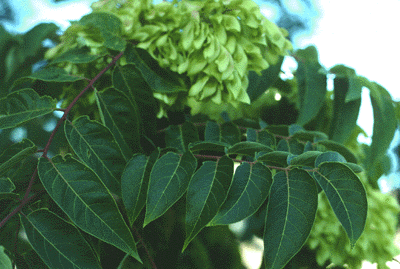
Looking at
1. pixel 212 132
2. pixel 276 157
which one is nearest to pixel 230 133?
pixel 212 132

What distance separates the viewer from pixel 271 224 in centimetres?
22

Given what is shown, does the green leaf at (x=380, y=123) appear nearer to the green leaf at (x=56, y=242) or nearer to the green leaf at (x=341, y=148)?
the green leaf at (x=341, y=148)

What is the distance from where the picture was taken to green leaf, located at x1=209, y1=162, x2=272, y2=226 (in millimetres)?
230

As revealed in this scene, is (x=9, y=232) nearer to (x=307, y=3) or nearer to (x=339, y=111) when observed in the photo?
(x=339, y=111)

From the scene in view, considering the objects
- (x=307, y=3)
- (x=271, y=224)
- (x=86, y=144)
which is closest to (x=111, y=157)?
(x=86, y=144)

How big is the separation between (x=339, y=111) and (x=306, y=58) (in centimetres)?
9

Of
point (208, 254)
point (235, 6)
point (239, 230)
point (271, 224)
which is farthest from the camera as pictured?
point (239, 230)

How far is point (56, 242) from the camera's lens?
0.73ft

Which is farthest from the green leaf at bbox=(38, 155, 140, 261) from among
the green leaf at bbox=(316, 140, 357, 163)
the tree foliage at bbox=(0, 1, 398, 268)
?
the green leaf at bbox=(316, 140, 357, 163)

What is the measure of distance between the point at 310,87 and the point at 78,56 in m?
0.27

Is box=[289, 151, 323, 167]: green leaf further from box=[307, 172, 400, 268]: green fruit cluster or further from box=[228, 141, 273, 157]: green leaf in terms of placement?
box=[307, 172, 400, 268]: green fruit cluster

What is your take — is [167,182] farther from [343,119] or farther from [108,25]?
[343,119]

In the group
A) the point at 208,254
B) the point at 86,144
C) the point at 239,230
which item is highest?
the point at 86,144

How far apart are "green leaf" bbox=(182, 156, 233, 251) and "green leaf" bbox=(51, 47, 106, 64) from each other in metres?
0.16
